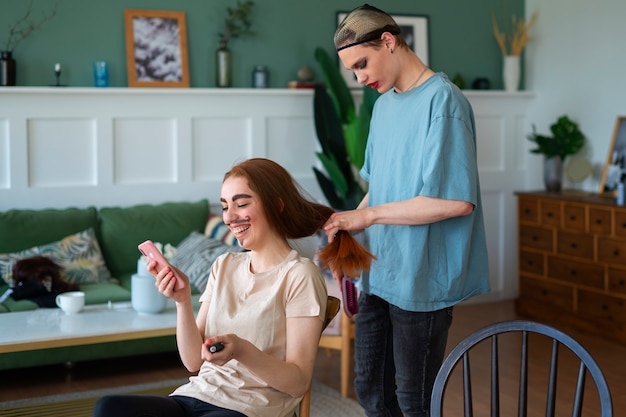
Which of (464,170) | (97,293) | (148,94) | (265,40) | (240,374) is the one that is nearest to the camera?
(240,374)

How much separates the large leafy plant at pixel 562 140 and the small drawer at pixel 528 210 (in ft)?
1.02

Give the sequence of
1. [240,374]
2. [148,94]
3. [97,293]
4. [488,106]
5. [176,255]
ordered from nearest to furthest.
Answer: [240,374] → [97,293] → [176,255] → [148,94] → [488,106]

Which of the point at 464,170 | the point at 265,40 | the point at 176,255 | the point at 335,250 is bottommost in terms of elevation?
the point at 176,255

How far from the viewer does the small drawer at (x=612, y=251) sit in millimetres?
4805

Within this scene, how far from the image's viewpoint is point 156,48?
506cm

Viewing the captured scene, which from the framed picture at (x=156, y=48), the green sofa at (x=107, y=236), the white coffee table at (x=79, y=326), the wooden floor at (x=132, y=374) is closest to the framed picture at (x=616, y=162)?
the wooden floor at (x=132, y=374)

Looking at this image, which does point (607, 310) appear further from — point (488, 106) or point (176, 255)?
point (176, 255)

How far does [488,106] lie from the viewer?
595cm

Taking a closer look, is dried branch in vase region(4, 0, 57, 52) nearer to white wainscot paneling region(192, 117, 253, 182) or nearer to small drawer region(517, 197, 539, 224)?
Result: white wainscot paneling region(192, 117, 253, 182)

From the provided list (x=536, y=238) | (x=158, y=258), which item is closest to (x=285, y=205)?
(x=158, y=258)

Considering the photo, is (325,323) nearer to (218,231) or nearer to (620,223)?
(218,231)

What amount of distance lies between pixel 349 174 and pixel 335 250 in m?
3.00

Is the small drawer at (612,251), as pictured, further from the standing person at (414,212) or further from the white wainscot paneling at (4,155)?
the white wainscot paneling at (4,155)

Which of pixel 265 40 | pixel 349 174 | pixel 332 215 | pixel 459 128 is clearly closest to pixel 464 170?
pixel 459 128
